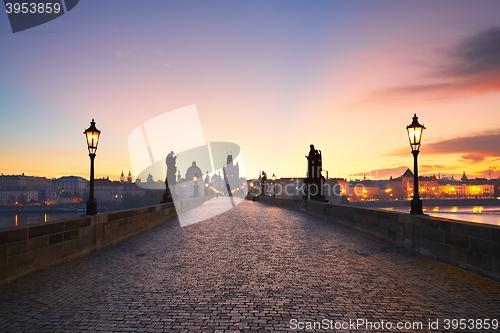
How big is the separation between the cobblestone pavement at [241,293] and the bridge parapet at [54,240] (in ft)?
0.94

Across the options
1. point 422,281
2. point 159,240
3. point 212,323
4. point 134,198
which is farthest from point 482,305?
point 134,198

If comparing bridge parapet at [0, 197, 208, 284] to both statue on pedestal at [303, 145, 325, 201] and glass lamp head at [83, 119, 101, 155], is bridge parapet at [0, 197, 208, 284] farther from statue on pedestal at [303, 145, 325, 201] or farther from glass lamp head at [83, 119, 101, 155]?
statue on pedestal at [303, 145, 325, 201]

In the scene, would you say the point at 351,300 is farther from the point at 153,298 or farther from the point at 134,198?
the point at 134,198

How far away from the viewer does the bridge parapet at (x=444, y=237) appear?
24.0 ft

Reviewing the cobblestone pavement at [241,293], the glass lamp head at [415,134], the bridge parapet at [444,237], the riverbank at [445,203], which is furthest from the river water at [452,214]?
the cobblestone pavement at [241,293]

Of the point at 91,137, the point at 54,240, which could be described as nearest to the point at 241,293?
the point at 54,240

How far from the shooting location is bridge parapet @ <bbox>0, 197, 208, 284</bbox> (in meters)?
7.14

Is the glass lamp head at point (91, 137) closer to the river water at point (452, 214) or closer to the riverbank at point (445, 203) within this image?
the river water at point (452, 214)

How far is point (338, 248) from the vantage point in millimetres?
11125

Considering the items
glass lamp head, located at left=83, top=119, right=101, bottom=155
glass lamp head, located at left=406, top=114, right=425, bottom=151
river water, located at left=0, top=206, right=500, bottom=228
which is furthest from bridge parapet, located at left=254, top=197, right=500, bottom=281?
river water, located at left=0, top=206, right=500, bottom=228

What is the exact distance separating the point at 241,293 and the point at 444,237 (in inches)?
214

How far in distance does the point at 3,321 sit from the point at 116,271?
312cm

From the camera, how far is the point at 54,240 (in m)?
8.75

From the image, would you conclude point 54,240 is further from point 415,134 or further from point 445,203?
point 445,203
